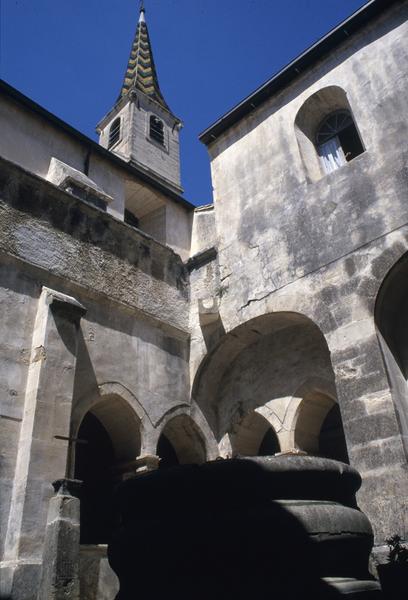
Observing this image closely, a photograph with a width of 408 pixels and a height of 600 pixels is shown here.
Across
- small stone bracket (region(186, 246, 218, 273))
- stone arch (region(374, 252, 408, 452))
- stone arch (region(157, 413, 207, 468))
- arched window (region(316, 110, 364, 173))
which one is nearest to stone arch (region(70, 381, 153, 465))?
stone arch (region(157, 413, 207, 468))

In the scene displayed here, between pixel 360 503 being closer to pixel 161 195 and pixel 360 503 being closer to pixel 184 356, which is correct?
pixel 184 356

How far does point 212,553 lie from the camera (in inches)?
111

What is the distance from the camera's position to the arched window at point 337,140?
9.06 m

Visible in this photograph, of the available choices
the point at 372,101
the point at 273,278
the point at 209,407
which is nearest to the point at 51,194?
the point at 273,278

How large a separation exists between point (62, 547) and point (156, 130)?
21729mm

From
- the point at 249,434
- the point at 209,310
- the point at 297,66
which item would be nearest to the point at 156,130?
the point at 297,66

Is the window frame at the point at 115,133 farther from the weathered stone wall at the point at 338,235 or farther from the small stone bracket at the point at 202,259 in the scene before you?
the small stone bracket at the point at 202,259

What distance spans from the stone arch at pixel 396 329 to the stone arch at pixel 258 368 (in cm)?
140

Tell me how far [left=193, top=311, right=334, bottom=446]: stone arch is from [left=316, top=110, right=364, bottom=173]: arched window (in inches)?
112

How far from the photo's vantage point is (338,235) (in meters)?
7.68

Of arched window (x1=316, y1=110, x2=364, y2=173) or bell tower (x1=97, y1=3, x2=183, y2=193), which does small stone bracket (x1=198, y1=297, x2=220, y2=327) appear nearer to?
arched window (x1=316, y1=110, x2=364, y2=173)

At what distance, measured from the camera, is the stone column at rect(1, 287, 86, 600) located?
5.51m

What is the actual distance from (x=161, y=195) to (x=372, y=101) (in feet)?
16.4

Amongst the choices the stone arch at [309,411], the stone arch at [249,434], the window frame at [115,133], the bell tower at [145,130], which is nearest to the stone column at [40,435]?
the stone arch at [249,434]
